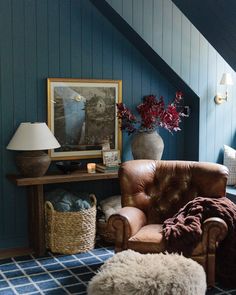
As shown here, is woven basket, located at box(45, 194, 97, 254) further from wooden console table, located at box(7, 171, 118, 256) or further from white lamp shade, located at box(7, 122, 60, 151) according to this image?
white lamp shade, located at box(7, 122, 60, 151)

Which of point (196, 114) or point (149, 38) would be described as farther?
point (196, 114)

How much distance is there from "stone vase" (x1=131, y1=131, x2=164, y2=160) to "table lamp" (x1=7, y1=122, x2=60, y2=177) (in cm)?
82

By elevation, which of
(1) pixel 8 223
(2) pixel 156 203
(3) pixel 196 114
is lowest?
(1) pixel 8 223

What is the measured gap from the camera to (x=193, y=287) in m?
2.61

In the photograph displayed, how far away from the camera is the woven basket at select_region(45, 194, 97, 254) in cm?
410

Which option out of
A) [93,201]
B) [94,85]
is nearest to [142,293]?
[93,201]

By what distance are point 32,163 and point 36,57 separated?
102 centimetres

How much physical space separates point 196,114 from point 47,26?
1.76 metres

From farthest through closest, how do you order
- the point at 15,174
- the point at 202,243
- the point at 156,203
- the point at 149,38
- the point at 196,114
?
the point at 196,114 < the point at 149,38 < the point at 15,174 < the point at 156,203 < the point at 202,243

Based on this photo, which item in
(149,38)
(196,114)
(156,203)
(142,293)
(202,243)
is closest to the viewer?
(142,293)

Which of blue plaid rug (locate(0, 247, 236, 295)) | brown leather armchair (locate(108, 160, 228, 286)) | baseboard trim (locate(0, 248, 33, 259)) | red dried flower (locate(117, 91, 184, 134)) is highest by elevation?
red dried flower (locate(117, 91, 184, 134))

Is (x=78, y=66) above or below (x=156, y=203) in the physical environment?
above

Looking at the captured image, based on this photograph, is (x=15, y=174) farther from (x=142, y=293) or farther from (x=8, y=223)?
(x=142, y=293)

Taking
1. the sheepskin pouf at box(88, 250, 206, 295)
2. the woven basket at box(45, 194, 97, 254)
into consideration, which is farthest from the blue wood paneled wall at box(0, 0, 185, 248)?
the sheepskin pouf at box(88, 250, 206, 295)
